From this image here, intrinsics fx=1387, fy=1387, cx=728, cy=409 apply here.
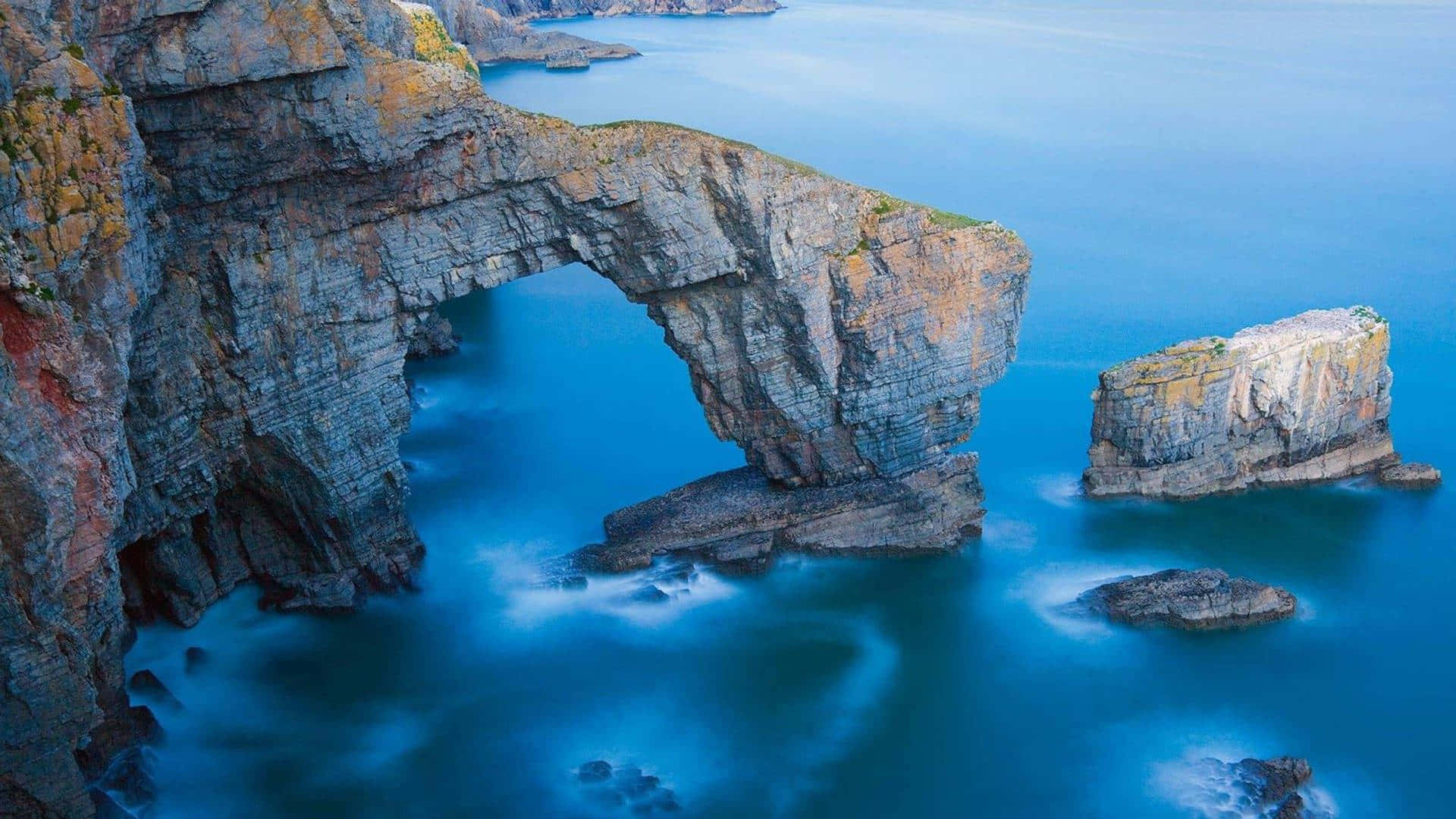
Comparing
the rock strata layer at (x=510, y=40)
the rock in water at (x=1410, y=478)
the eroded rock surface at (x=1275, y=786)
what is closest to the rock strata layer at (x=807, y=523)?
the eroded rock surface at (x=1275, y=786)

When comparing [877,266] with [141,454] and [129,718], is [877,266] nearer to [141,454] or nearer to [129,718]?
[141,454]

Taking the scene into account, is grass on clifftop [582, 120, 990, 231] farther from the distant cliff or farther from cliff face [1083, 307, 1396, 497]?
the distant cliff

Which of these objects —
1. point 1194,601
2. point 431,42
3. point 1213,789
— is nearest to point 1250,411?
point 1194,601

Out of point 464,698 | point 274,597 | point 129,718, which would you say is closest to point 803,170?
point 464,698

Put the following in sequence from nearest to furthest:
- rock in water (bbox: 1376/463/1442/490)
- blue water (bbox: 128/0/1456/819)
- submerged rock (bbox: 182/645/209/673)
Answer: blue water (bbox: 128/0/1456/819), submerged rock (bbox: 182/645/209/673), rock in water (bbox: 1376/463/1442/490)

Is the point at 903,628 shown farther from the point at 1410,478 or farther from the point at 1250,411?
the point at 1410,478

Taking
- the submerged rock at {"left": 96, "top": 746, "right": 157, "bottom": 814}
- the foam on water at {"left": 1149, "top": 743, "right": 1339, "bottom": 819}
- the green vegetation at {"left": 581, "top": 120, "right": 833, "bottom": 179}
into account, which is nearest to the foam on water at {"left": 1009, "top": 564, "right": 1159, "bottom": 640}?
the foam on water at {"left": 1149, "top": 743, "right": 1339, "bottom": 819}

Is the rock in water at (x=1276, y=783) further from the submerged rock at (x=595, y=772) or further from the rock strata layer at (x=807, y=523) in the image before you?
the submerged rock at (x=595, y=772)
